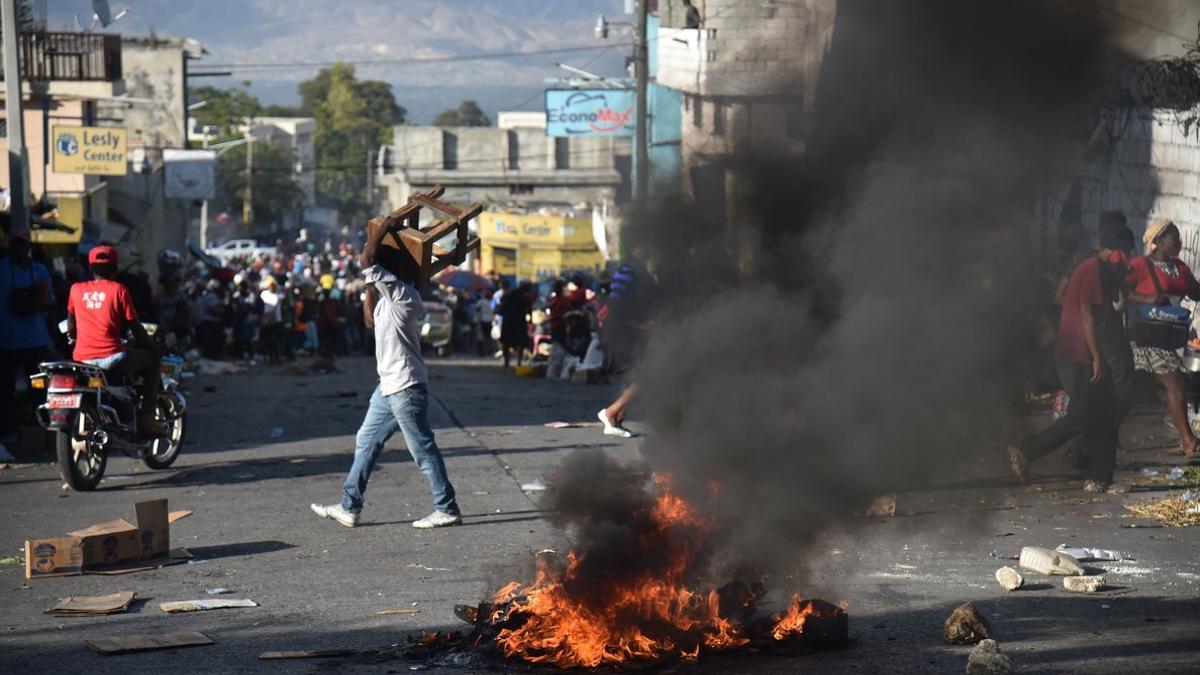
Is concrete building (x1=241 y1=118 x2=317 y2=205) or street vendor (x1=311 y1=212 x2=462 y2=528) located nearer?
street vendor (x1=311 y1=212 x2=462 y2=528)

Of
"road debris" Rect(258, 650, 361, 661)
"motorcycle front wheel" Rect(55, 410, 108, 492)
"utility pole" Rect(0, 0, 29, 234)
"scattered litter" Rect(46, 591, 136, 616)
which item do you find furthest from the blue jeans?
"utility pole" Rect(0, 0, 29, 234)

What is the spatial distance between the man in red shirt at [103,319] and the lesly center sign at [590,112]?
23.0m

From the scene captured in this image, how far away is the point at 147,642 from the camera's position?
6.46m

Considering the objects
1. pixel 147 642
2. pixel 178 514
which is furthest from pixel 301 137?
pixel 147 642

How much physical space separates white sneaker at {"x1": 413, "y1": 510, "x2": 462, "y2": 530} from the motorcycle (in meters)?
2.97

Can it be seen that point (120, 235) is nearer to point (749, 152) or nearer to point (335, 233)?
point (749, 152)

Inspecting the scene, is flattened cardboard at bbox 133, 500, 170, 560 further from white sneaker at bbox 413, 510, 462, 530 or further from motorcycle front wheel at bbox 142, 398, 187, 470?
motorcycle front wheel at bbox 142, 398, 187, 470

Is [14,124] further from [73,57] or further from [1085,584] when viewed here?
[73,57]

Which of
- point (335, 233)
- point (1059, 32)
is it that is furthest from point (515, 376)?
point (335, 233)

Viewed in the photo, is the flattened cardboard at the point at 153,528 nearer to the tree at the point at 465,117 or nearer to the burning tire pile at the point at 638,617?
the burning tire pile at the point at 638,617

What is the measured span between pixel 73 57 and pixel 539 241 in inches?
725

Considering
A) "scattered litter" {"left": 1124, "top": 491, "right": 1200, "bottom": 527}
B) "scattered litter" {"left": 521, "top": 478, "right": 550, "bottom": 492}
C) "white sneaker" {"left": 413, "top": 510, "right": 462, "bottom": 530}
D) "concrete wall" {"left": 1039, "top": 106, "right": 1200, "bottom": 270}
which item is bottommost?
"scattered litter" {"left": 521, "top": 478, "right": 550, "bottom": 492}

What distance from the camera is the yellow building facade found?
49.8m

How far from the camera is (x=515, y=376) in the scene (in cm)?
2245
